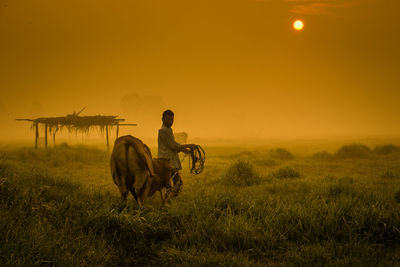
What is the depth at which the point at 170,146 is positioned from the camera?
189 inches

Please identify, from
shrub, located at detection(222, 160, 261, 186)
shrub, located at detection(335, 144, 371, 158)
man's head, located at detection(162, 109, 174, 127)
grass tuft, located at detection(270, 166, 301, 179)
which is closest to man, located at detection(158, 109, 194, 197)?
man's head, located at detection(162, 109, 174, 127)

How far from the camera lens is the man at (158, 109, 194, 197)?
15.6 ft

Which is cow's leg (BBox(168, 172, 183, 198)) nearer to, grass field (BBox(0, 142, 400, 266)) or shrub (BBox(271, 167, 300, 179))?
grass field (BBox(0, 142, 400, 266))

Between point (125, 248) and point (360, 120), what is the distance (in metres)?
223

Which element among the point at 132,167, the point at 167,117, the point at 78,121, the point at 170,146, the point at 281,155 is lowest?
the point at 281,155

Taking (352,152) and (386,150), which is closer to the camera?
(352,152)

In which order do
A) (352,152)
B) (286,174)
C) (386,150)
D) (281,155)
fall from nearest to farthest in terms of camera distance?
(286,174)
(352,152)
(386,150)
(281,155)

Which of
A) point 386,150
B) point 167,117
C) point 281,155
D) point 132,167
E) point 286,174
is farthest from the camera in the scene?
point 281,155

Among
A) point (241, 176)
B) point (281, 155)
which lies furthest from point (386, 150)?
point (241, 176)

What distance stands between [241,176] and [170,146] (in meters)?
4.83

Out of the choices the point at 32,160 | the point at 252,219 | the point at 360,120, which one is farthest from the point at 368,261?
the point at 360,120

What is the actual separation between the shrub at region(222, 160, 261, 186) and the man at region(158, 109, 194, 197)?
4.03 m

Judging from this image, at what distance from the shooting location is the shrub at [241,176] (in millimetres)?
8789

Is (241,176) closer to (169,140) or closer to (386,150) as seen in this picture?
(169,140)
